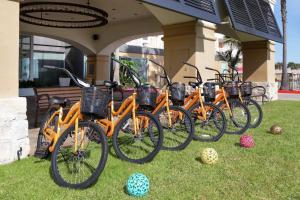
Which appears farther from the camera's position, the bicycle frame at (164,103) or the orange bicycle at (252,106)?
the orange bicycle at (252,106)

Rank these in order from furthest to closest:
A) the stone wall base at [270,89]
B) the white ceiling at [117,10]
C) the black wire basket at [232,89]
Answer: the stone wall base at [270,89]
the white ceiling at [117,10]
the black wire basket at [232,89]

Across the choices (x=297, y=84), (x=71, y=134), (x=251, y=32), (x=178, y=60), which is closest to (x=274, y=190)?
(x=71, y=134)

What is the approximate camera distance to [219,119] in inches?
231

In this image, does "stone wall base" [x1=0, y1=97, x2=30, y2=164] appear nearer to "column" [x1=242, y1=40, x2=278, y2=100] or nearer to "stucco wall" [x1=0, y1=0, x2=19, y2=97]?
"stucco wall" [x1=0, y1=0, x2=19, y2=97]

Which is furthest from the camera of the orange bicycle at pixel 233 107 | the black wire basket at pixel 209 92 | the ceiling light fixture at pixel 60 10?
the ceiling light fixture at pixel 60 10

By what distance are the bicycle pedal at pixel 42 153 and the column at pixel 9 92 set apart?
20 cm

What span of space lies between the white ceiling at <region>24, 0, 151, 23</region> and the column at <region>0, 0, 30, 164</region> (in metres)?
6.56

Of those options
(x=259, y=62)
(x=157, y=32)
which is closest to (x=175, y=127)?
(x=157, y=32)

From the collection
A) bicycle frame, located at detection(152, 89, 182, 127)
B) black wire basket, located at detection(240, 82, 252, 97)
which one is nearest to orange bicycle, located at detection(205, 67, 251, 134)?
black wire basket, located at detection(240, 82, 252, 97)

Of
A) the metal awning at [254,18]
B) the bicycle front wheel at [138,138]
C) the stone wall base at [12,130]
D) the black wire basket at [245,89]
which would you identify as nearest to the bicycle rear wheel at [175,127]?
the bicycle front wheel at [138,138]

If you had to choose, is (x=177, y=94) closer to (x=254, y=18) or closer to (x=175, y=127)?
(x=175, y=127)

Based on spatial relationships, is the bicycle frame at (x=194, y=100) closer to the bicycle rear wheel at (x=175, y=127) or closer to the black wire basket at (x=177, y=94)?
the black wire basket at (x=177, y=94)

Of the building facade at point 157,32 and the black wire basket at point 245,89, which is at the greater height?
the building facade at point 157,32

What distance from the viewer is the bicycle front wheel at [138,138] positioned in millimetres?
4182
